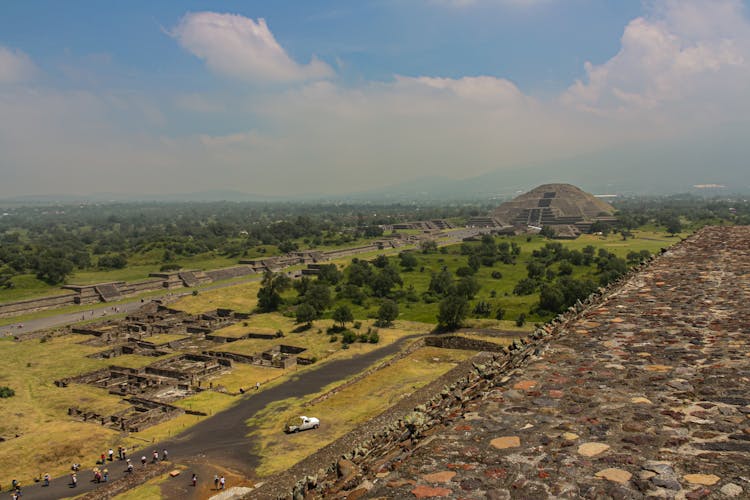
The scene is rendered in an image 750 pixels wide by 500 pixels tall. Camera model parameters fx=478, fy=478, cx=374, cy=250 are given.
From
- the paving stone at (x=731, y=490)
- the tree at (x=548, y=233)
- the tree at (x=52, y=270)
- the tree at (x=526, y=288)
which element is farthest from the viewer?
the tree at (x=548, y=233)

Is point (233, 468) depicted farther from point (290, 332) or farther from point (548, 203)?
point (548, 203)

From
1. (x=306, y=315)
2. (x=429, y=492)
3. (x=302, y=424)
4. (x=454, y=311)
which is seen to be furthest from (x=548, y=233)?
(x=429, y=492)

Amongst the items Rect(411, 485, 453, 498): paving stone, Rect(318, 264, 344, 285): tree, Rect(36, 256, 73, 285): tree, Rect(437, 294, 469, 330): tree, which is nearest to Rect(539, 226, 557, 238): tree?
Rect(318, 264, 344, 285): tree

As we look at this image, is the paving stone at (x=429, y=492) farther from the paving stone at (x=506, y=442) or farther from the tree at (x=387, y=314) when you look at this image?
the tree at (x=387, y=314)

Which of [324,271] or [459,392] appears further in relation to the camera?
[324,271]

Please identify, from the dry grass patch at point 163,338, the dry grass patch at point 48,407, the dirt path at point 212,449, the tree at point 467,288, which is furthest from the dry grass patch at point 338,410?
the dry grass patch at point 163,338

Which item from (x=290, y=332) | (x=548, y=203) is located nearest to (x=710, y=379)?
(x=290, y=332)

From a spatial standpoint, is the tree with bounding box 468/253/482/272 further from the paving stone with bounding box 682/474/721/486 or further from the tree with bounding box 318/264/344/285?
the paving stone with bounding box 682/474/721/486

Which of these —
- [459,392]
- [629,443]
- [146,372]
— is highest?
[629,443]
